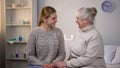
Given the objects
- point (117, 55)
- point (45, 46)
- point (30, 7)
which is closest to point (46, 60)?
point (45, 46)

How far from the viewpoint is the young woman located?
230 cm

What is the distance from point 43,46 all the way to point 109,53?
2424 mm

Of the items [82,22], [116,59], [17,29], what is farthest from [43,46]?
[17,29]

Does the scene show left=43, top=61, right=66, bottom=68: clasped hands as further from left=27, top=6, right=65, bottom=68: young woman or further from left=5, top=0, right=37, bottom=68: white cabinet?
left=5, top=0, right=37, bottom=68: white cabinet

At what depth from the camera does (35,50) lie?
7.80 ft

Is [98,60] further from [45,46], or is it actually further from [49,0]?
[49,0]

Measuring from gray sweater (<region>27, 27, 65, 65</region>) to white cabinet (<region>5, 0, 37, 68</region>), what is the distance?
8.42 ft

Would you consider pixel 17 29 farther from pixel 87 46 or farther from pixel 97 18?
pixel 87 46

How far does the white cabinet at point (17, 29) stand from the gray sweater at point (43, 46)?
101 inches

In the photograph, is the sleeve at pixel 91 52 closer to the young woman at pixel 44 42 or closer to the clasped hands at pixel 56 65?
the clasped hands at pixel 56 65

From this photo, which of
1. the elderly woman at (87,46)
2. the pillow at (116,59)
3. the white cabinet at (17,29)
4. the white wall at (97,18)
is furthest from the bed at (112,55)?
the elderly woman at (87,46)

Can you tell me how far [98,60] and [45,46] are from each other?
0.59 m

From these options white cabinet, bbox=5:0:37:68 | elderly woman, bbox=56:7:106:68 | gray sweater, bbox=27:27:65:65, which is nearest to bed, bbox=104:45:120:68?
white cabinet, bbox=5:0:37:68

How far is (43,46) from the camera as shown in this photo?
2.32m
